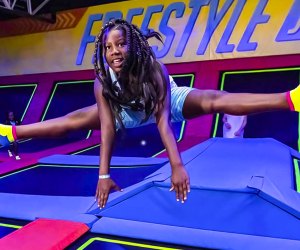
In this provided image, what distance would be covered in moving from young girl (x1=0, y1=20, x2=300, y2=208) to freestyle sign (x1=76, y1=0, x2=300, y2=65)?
8.51 feet

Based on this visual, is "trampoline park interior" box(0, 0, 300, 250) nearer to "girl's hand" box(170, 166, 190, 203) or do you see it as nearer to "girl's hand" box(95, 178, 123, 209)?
"girl's hand" box(95, 178, 123, 209)

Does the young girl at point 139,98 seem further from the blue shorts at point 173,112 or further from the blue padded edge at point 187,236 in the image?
the blue padded edge at point 187,236

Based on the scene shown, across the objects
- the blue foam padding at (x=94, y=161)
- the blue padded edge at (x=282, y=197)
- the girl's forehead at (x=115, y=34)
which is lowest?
the blue padded edge at (x=282, y=197)

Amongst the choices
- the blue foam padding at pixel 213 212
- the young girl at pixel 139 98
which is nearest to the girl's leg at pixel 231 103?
the young girl at pixel 139 98

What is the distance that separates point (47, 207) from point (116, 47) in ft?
2.67

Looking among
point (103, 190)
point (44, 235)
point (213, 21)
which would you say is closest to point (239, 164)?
point (103, 190)

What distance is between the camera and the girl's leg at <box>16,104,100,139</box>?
61.6 inches

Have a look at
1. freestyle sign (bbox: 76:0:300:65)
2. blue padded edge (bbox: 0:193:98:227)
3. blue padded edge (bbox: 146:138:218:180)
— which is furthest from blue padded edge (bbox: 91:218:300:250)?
freestyle sign (bbox: 76:0:300:65)

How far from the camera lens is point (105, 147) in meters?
1.29

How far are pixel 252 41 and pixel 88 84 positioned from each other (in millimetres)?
2120

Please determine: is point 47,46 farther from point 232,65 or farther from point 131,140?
point 232,65

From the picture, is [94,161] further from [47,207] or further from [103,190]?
[103,190]

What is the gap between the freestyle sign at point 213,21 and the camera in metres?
3.62

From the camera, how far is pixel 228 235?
1.19 meters
